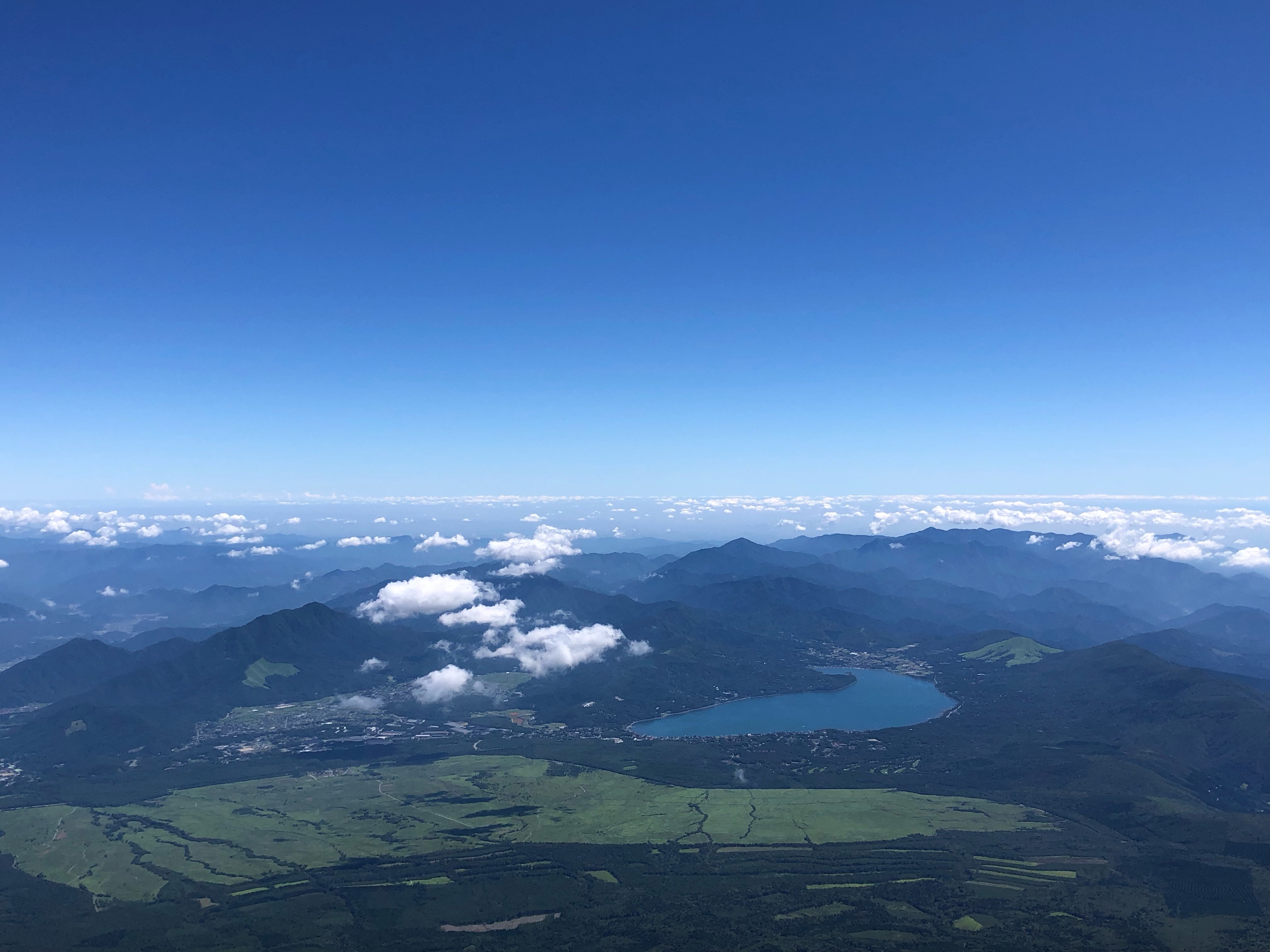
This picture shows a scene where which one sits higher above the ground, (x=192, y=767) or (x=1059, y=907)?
(x=1059, y=907)

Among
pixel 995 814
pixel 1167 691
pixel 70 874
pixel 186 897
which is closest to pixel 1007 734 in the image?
pixel 1167 691

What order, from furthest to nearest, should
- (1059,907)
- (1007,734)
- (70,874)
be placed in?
1. (1007,734)
2. (70,874)
3. (1059,907)

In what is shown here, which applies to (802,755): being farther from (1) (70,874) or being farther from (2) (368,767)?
(1) (70,874)

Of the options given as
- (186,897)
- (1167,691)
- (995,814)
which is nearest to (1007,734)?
(1167,691)

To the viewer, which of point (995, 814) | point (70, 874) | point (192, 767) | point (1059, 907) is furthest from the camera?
point (192, 767)

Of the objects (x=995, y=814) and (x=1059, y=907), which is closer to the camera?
(x=1059, y=907)

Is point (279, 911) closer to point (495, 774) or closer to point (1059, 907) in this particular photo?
point (495, 774)
